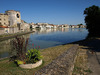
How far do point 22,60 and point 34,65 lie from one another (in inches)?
41.8

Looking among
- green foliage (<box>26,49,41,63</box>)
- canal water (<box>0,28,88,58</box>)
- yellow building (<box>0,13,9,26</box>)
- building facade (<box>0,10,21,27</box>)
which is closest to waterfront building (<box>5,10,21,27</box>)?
building facade (<box>0,10,21,27</box>)

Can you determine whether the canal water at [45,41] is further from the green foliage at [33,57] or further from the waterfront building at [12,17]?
the waterfront building at [12,17]

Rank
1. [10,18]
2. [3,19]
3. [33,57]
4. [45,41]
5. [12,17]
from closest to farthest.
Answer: [33,57], [45,41], [3,19], [10,18], [12,17]

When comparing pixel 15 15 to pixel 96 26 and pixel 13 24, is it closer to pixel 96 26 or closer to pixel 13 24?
pixel 13 24

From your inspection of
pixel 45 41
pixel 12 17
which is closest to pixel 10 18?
pixel 12 17

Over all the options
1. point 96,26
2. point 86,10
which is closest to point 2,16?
point 86,10

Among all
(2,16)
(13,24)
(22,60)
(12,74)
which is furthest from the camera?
(13,24)

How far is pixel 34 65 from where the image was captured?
5102 mm

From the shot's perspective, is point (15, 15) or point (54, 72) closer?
point (54, 72)

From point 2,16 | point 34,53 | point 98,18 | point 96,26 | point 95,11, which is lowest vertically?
point 34,53

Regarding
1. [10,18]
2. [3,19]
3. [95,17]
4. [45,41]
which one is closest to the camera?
[45,41]

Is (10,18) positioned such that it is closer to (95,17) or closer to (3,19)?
(3,19)

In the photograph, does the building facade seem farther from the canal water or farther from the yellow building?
the canal water

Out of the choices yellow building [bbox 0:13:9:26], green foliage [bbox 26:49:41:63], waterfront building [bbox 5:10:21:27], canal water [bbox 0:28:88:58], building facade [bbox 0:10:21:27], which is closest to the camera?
green foliage [bbox 26:49:41:63]
